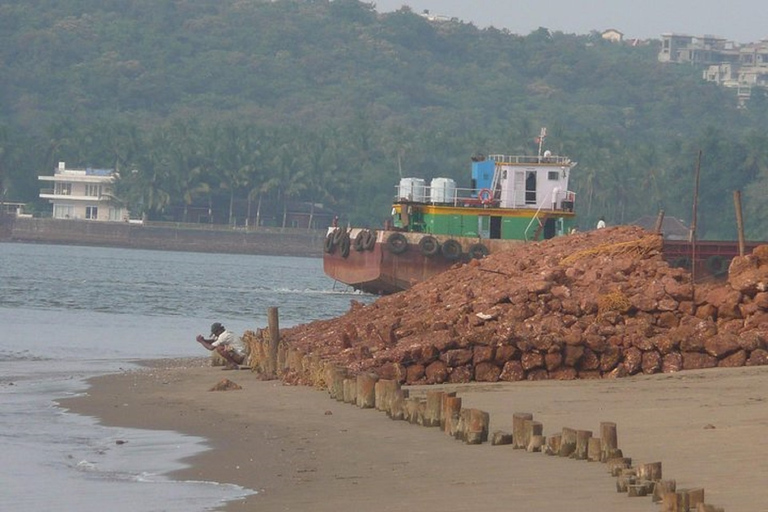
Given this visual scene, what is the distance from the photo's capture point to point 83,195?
142750 mm

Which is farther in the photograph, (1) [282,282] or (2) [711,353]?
(1) [282,282]

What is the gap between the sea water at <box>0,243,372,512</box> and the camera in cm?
1418

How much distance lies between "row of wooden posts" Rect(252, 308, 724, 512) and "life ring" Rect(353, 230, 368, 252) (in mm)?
33282

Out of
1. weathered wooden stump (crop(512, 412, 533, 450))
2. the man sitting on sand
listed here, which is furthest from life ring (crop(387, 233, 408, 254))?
weathered wooden stump (crop(512, 412, 533, 450))

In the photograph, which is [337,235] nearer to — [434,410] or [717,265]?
[717,265]

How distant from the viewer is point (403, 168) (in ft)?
493

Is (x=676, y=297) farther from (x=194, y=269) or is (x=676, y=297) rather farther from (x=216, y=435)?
(x=194, y=269)

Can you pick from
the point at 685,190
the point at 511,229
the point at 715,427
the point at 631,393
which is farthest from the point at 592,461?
the point at 685,190

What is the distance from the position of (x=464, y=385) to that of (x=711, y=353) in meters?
3.05

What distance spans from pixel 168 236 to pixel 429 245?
85.4 meters

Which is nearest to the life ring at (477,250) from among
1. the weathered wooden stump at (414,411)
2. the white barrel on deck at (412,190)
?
the white barrel on deck at (412,190)

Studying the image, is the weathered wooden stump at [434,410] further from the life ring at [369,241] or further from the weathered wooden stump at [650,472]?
the life ring at [369,241]

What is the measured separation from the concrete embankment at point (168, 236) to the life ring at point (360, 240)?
256 feet

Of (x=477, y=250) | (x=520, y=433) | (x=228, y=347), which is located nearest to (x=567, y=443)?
(x=520, y=433)
